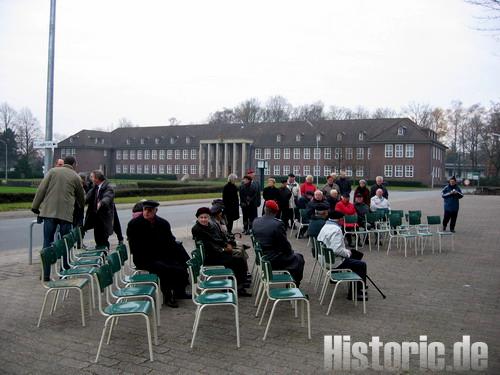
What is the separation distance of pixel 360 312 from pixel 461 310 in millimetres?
1474

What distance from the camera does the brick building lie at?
250 feet

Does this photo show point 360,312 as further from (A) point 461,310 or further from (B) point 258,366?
(B) point 258,366

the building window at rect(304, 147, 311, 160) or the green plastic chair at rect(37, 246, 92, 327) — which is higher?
the building window at rect(304, 147, 311, 160)

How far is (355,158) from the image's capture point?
77.6 m

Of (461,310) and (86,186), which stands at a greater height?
(86,186)

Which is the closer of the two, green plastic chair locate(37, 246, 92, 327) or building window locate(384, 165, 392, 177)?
green plastic chair locate(37, 246, 92, 327)

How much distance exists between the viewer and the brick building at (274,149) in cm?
7612

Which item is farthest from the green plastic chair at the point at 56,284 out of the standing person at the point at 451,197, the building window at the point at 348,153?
the building window at the point at 348,153

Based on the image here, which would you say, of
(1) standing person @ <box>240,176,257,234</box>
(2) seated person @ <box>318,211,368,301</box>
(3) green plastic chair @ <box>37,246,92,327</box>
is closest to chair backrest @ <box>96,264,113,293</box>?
Answer: (3) green plastic chair @ <box>37,246,92,327</box>

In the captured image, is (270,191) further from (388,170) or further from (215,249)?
(388,170)

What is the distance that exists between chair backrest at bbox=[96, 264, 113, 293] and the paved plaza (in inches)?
24.2

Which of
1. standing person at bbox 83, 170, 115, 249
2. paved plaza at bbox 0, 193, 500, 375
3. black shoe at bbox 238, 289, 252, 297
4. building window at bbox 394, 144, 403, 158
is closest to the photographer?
paved plaza at bbox 0, 193, 500, 375

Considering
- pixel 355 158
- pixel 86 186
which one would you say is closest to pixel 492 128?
pixel 355 158

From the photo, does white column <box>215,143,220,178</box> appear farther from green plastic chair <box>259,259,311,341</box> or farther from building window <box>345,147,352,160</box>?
green plastic chair <box>259,259,311,341</box>
